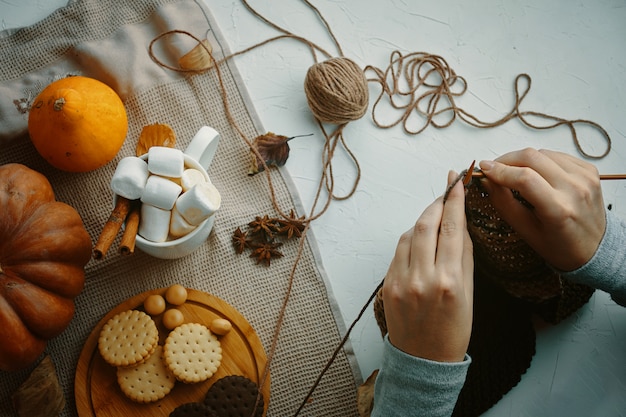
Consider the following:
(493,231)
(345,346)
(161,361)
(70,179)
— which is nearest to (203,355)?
(161,361)

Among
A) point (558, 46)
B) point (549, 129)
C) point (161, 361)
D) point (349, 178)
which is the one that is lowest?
point (161, 361)

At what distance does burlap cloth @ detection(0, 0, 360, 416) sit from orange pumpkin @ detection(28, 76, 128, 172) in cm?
10

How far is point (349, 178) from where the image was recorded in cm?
113

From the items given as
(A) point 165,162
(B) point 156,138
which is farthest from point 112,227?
(B) point 156,138

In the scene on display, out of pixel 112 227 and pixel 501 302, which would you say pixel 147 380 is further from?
pixel 501 302

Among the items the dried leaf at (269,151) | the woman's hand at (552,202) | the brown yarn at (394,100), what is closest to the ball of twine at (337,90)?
the brown yarn at (394,100)

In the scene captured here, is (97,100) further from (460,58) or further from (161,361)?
(460,58)

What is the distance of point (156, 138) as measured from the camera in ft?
3.45

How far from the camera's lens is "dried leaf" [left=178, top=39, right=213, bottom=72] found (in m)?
1.13

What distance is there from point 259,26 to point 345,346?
0.73 metres

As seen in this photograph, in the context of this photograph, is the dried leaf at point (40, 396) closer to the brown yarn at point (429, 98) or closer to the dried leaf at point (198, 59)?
the dried leaf at point (198, 59)

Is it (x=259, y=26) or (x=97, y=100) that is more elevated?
(x=259, y=26)

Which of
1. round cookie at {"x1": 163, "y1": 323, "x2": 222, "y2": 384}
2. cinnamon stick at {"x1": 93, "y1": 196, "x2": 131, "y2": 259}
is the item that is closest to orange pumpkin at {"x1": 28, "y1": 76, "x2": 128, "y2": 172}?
cinnamon stick at {"x1": 93, "y1": 196, "x2": 131, "y2": 259}

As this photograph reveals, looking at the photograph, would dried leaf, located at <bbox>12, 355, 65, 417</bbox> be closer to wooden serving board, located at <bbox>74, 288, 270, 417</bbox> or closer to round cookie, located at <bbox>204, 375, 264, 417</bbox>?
wooden serving board, located at <bbox>74, 288, 270, 417</bbox>
